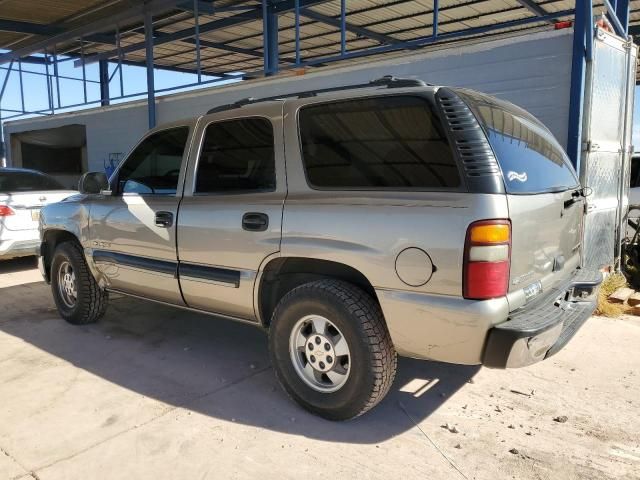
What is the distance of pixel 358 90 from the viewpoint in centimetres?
317

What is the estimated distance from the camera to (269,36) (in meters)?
10.1

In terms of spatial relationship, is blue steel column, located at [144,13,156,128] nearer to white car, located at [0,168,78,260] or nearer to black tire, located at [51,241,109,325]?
white car, located at [0,168,78,260]

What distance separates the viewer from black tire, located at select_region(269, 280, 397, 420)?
2.94 meters

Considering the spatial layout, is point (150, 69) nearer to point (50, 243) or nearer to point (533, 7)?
point (50, 243)

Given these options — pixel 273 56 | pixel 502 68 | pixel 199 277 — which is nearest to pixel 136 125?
pixel 273 56

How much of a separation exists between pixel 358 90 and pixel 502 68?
3762 millimetres

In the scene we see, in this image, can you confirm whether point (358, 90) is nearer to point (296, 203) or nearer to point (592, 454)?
point (296, 203)

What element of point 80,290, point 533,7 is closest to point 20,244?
point 80,290

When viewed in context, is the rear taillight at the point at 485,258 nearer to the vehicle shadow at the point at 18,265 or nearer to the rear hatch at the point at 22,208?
the rear hatch at the point at 22,208

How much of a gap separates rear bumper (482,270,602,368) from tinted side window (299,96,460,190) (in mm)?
790

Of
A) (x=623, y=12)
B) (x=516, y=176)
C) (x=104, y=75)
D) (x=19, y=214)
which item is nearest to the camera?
(x=516, y=176)

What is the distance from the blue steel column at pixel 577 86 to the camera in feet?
17.8

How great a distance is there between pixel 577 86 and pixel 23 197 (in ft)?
23.1

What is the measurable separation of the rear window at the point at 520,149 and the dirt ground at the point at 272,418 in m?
1.43
